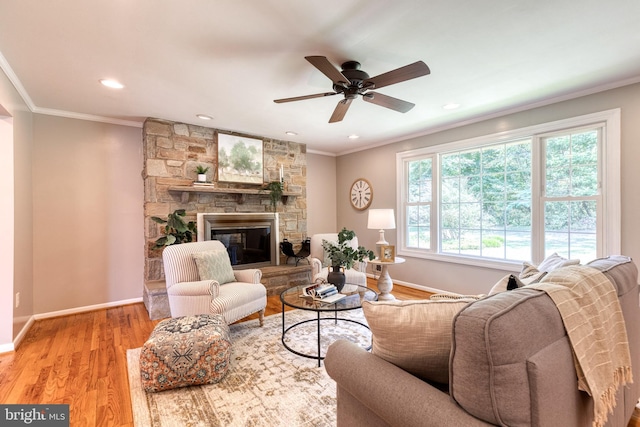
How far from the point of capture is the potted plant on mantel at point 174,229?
359cm

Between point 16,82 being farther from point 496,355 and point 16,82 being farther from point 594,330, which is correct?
point 594,330

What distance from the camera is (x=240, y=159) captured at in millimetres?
4414

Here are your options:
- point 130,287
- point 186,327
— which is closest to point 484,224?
point 186,327

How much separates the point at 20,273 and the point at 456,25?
4.31 meters

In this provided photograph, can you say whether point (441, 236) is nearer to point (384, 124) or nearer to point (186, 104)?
point (384, 124)

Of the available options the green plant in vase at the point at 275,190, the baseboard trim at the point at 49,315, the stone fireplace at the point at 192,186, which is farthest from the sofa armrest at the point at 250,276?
the baseboard trim at the point at 49,315

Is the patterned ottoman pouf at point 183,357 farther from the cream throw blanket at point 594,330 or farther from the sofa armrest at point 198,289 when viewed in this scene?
the cream throw blanket at point 594,330

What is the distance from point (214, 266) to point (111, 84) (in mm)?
1971

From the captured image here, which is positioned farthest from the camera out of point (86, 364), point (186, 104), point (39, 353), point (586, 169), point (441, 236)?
point (441, 236)

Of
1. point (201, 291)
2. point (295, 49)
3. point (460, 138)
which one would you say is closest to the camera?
point (295, 49)

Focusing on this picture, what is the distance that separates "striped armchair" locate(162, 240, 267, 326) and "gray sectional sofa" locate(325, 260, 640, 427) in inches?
76.3

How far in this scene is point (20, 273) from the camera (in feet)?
9.34

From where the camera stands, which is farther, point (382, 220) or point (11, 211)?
point (382, 220)

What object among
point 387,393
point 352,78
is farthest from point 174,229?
point 387,393
